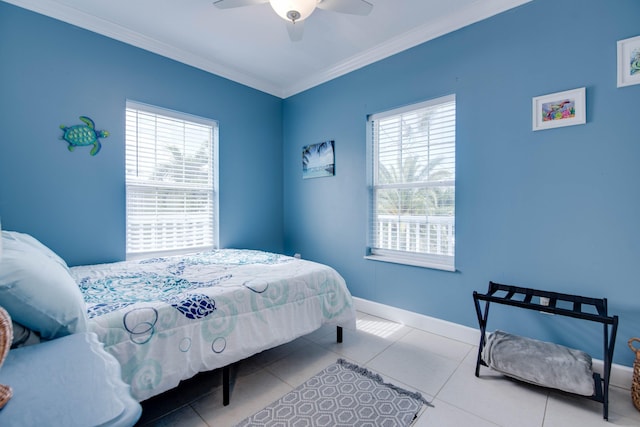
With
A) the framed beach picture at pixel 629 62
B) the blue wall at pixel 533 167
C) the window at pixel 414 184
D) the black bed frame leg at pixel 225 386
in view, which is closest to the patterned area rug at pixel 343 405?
the black bed frame leg at pixel 225 386

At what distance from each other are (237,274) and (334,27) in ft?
7.64

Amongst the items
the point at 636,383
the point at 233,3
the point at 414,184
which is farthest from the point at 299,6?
the point at 636,383

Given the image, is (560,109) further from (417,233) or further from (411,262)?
(411,262)

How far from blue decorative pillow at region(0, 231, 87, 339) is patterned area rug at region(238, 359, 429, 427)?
1.03 metres

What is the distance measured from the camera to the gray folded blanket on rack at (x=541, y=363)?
64.8 inches

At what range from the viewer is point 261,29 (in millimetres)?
2656

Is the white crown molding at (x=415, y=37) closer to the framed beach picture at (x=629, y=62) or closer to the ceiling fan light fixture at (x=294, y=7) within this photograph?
the framed beach picture at (x=629, y=62)

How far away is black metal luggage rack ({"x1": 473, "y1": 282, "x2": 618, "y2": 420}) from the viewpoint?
5.17 ft

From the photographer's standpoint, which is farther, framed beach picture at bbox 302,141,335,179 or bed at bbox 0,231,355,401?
framed beach picture at bbox 302,141,335,179

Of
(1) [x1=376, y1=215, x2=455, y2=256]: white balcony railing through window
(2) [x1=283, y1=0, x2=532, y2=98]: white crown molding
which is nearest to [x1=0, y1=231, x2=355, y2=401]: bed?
(1) [x1=376, y1=215, x2=455, y2=256]: white balcony railing through window

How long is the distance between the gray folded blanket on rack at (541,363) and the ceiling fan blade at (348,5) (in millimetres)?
2454

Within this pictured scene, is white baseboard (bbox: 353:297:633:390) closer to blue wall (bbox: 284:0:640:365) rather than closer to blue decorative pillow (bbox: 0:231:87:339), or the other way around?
blue wall (bbox: 284:0:640:365)

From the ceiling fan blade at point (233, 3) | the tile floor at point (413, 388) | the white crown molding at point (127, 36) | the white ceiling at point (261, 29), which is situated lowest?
the tile floor at point (413, 388)

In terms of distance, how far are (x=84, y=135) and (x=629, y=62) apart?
161 inches
